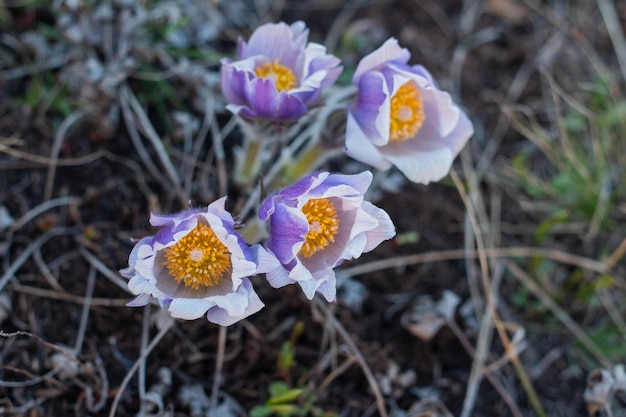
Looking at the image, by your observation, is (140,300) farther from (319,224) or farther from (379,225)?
(379,225)

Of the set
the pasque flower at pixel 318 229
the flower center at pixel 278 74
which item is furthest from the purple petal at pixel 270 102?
the pasque flower at pixel 318 229

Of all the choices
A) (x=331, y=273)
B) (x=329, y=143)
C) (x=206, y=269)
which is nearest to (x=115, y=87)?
(x=329, y=143)

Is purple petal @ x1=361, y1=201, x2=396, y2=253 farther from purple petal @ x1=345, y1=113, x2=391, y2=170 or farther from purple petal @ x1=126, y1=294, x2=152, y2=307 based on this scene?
purple petal @ x1=126, y1=294, x2=152, y2=307

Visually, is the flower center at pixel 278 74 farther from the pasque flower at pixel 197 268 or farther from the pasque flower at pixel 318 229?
the pasque flower at pixel 197 268

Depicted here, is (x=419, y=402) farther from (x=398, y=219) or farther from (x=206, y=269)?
(x=206, y=269)

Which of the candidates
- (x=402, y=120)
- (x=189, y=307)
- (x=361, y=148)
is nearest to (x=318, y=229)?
(x=361, y=148)

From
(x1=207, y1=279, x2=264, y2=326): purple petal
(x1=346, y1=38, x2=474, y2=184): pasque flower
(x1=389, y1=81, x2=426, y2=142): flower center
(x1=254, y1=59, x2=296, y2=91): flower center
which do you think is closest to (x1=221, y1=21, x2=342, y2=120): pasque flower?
(x1=254, y1=59, x2=296, y2=91): flower center
